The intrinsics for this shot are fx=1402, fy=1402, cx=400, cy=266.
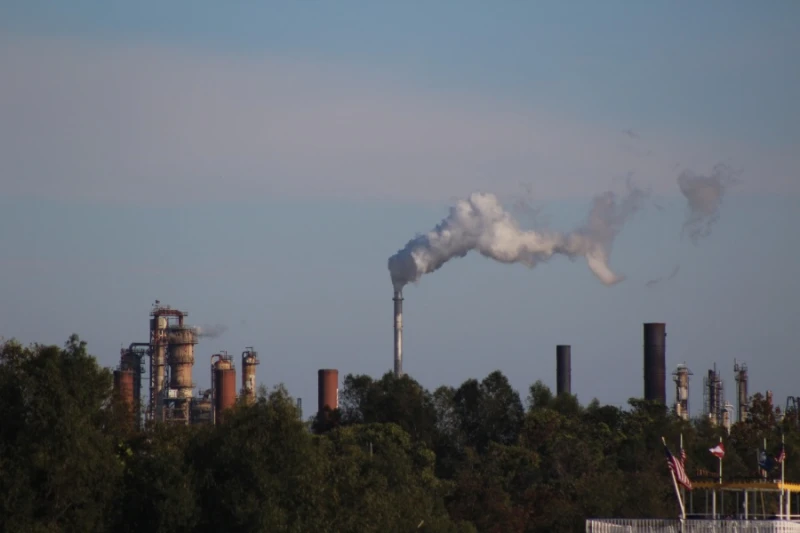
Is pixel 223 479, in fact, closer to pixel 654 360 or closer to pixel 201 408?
pixel 654 360

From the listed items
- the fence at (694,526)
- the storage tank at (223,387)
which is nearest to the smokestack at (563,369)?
the storage tank at (223,387)

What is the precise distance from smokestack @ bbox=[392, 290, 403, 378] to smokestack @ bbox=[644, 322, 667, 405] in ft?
64.6

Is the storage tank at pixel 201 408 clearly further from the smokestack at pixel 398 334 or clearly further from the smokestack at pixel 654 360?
the smokestack at pixel 654 360

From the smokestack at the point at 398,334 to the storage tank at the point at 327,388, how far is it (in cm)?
542

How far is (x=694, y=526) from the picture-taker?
1762 inches

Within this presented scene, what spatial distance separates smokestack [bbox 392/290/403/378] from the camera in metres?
114

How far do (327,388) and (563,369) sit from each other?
769 inches

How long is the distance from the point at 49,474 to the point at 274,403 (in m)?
9.01

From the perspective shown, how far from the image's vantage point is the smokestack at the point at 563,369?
11550cm

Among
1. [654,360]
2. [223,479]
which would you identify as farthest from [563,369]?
[223,479]

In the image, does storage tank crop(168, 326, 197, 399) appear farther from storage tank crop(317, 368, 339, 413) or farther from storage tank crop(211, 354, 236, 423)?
storage tank crop(317, 368, 339, 413)

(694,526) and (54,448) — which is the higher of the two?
(54,448)

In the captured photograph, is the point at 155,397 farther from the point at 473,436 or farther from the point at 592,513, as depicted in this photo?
the point at 592,513

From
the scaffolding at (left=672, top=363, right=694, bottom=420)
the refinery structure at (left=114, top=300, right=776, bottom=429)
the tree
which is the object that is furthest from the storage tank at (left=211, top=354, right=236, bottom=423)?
the tree
